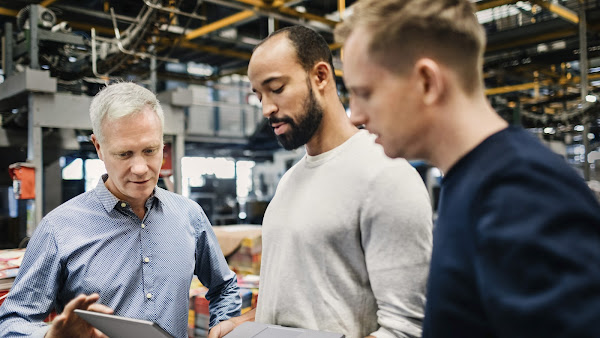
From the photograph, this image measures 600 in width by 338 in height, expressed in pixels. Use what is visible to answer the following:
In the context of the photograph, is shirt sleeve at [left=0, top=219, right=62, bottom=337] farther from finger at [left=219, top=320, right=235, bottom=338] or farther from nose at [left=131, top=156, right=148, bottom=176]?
finger at [left=219, top=320, right=235, bottom=338]

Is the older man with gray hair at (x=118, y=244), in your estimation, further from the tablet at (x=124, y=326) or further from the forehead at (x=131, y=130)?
the tablet at (x=124, y=326)

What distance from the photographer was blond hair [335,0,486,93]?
2.42 feet

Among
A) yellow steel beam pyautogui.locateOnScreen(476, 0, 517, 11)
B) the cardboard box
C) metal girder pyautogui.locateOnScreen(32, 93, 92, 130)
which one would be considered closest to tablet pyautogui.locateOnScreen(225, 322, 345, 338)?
the cardboard box

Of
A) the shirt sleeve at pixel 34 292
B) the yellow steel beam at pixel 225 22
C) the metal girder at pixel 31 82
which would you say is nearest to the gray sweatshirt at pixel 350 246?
the shirt sleeve at pixel 34 292

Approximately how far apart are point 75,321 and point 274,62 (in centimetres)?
96

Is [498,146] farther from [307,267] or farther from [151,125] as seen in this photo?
[151,125]

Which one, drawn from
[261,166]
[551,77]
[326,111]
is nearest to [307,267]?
[326,111]

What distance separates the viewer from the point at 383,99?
769mm

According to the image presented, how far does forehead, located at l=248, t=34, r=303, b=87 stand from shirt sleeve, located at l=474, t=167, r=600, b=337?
94 centimetres

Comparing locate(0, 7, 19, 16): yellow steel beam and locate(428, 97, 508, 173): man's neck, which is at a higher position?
locate(0, 7, 19, 16): yellow steel beam

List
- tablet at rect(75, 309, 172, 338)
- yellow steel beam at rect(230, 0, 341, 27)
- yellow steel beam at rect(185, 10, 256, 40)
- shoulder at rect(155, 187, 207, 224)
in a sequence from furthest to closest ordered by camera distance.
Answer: yellow steel beam at rect(185, 10, 256, 40), yellow steel beam at rect(230, 0, 341, 27), shoulder at rect(155, 187, 207, 224), tablet at rect(75, 309, 172, 338)

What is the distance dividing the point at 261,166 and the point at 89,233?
12.5m

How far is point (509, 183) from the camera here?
597mm

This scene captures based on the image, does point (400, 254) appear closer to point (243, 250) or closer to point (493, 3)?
point (243, 250)
